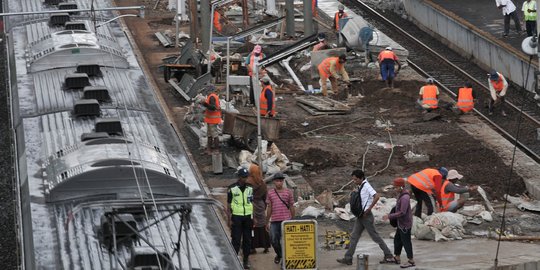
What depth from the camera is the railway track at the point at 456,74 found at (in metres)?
28.7

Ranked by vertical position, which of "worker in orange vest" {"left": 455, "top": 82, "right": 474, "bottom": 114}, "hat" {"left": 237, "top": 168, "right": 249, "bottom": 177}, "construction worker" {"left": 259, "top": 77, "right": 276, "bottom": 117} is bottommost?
"worker in orange vest" {"left": 455, "top": 82, "right": 474, "bottom": 114}

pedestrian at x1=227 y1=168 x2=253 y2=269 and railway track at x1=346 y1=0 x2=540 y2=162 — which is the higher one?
pedestrian at x1=227 y1=168 x2=253 y2=269

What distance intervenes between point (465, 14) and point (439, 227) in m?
20.0

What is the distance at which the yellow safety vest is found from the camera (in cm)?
1855

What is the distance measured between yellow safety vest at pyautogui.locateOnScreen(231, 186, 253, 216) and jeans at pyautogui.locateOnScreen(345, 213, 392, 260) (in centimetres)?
147

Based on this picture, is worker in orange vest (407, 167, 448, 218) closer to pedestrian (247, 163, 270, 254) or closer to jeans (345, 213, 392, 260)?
jeans (345, 213, 392, 260)

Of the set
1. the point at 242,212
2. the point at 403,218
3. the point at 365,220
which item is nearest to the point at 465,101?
the point at 365,220

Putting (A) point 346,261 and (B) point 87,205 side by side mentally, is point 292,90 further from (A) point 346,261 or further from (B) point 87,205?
(B) point 87,205

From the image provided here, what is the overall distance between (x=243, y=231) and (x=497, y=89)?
12.8 metres

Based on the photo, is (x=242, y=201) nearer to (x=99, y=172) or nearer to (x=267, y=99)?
(x=99, y=172)

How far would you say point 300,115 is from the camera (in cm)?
3012

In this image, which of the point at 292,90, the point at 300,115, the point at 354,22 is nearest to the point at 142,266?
the point at 300,115

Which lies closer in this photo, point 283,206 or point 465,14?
point 283,206

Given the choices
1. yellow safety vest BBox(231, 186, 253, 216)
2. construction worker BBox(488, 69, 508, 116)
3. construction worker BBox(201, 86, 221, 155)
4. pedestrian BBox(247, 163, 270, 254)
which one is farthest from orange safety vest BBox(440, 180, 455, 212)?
construction worker BBox(488, 69, 508, 116)
